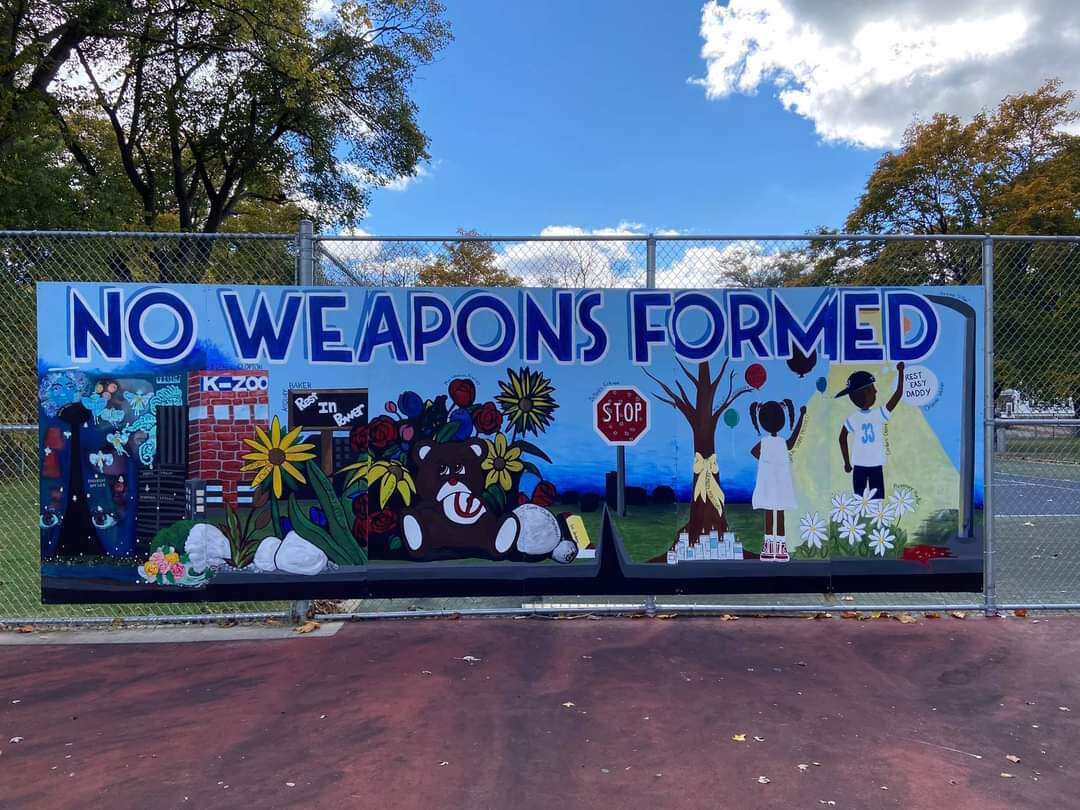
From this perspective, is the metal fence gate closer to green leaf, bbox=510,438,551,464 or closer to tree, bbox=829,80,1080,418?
green leaf, bbox=510,438,551,464

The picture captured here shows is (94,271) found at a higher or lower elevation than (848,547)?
higher

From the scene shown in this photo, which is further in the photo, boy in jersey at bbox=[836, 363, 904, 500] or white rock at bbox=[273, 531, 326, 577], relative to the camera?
boy in jersey at bbox=[836, 363, 904, 500]

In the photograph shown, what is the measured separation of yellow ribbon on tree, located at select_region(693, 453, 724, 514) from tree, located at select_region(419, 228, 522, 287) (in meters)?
2.09

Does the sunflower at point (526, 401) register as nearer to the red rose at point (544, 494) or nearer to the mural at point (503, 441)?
the mural at point (503, 441)

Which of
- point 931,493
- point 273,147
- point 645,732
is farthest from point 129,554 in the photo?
point 273,147

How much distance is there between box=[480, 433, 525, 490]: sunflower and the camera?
506 centimetres

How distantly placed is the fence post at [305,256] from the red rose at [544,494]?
2452 mm

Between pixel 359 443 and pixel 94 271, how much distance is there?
371 cm

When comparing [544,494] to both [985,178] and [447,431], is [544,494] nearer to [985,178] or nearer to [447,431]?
[447,431]

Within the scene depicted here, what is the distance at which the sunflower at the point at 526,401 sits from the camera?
16.6ft

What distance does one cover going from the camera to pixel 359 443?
501cm

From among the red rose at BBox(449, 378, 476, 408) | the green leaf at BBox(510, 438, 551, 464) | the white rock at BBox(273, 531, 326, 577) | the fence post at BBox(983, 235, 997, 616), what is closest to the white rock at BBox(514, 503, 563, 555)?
the green leaf at BBox(510, 438, 551, 464)

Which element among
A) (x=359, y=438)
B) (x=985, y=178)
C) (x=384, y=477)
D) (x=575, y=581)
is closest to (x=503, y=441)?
(x=384, y=477)

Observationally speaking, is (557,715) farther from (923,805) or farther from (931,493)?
(931,493)
